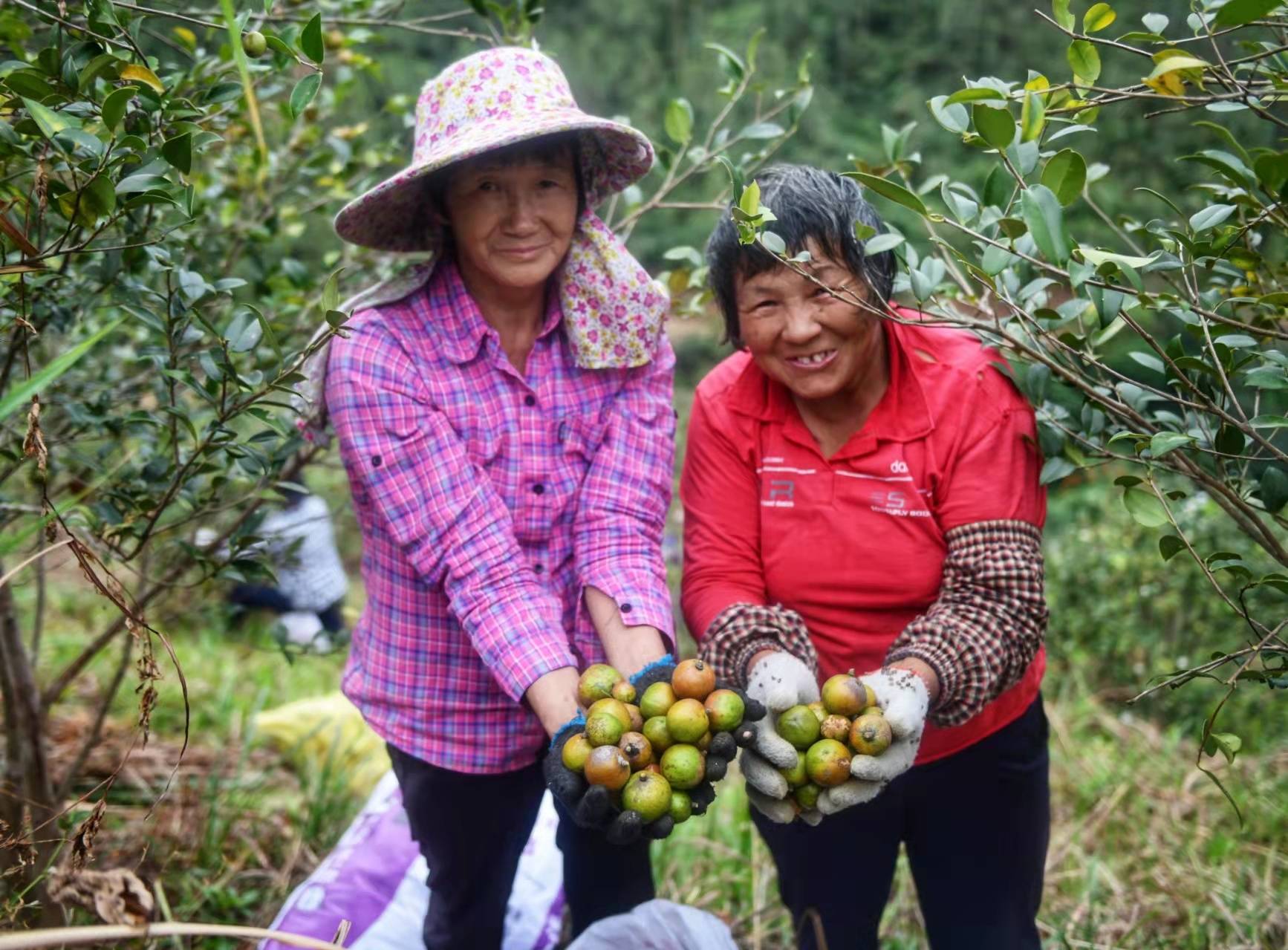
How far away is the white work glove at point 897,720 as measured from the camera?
1605mm

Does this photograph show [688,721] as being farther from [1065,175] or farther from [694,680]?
[1065,175]

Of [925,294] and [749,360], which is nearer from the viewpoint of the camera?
[925,294]

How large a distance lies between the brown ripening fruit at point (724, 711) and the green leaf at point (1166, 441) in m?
0.65

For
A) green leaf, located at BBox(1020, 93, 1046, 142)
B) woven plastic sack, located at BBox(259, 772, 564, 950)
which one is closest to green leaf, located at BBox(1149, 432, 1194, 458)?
green leaf, located at BBox(1020, 93, 1046, 142)

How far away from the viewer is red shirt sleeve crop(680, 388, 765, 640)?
1926mm

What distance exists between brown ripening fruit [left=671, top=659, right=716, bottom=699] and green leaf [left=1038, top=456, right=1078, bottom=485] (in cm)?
63

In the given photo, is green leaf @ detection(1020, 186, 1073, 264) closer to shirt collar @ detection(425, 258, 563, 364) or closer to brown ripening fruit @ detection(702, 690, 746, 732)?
brown ripening fruit @ detection(702, 690, 746, 732)

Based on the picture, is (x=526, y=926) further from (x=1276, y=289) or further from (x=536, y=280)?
(x=1276, y=289)

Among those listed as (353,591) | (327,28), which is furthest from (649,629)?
(353,591)

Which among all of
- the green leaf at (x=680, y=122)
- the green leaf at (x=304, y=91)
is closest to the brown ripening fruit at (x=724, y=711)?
the green leaf at (x=304, y=91)

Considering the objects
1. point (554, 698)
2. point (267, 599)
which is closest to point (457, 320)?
point (554, 698)

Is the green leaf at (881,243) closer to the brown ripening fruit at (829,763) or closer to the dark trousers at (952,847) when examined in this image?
the brown ripening fruit at (829,763)

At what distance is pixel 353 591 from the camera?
7164 millimetres

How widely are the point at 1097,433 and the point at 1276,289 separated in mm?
343
